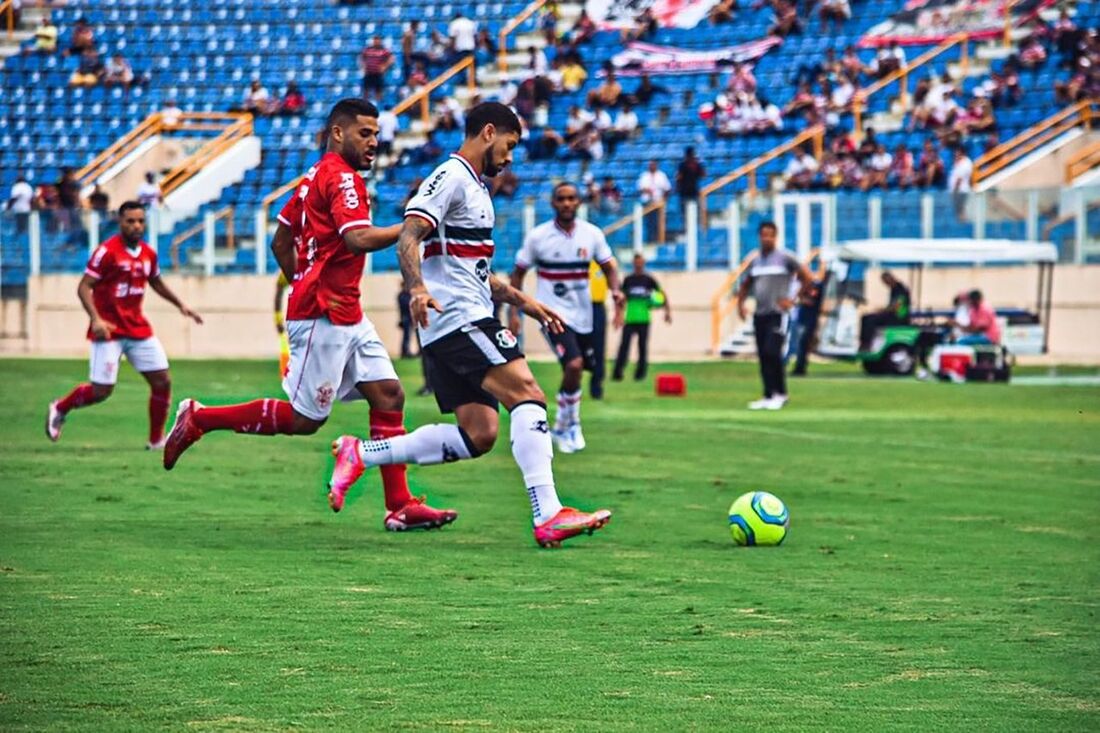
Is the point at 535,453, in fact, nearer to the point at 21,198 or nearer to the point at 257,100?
the point at 21,198

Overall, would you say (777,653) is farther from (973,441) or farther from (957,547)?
(973,441)

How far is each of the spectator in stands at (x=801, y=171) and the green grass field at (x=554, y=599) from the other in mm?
22988

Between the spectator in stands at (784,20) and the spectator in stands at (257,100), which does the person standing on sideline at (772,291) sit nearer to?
the spectator in stands at (784,20)

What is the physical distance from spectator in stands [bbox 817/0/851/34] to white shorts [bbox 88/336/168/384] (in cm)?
3034

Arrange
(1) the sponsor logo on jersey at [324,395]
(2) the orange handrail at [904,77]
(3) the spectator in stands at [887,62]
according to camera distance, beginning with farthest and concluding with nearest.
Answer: (3) the spectator in stands at [887,62] → (2) the orange handrail at [904,77] → (1) the sponsor logo on jersey at [324,395]

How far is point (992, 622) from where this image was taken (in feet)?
25.9

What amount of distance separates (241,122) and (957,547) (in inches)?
1478

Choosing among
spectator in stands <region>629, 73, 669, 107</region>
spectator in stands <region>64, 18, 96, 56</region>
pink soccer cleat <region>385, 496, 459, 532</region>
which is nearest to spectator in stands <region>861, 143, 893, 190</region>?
spectator in stands <region>629, 73, 669, 107</region>

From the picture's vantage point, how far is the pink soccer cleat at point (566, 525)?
9.80m

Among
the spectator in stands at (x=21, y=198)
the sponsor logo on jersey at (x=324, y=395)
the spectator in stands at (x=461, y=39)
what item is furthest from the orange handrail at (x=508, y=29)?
the sponsor logo on jersey at (x=324, y=395)

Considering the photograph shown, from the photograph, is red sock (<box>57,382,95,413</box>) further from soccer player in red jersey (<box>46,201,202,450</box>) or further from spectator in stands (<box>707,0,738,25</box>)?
spectator in stands (<box>707,0,738,25</box>)

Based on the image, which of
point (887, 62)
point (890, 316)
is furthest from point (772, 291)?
point (887, 62)

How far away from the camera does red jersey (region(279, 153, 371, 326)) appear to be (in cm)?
1016

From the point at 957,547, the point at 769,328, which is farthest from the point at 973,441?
the point at 957,547
